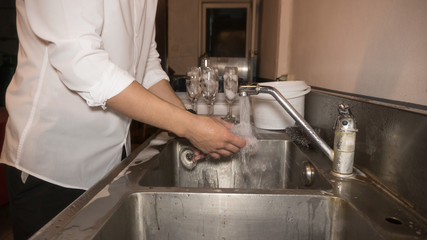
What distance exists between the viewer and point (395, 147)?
60 cm

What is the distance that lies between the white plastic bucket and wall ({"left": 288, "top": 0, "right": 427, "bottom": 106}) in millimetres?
139

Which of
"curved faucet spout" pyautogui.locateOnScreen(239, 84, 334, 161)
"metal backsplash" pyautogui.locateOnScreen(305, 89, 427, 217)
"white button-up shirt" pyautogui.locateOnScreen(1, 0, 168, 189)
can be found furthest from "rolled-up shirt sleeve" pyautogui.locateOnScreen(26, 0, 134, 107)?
"metal backsplash" pyautogui.locateOnScreen(305, 89, 427, 217)

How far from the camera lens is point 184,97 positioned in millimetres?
1687

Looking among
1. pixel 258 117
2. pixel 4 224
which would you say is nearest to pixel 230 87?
pixel 258 117

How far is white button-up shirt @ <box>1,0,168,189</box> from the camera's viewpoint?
0.62m

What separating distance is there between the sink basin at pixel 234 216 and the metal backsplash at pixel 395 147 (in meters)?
0.13

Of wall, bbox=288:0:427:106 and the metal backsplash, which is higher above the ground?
wall, bbox=288:0:427:106

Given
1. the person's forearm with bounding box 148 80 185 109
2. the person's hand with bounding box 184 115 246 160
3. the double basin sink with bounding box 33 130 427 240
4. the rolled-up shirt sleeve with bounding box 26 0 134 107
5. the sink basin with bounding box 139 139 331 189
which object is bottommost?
the sink basin with bounding box 139 139 331 189

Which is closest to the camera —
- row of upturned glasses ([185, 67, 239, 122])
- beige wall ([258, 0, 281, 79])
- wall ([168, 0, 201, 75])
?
row of upturned glasses ([185, 67, 239, 122])

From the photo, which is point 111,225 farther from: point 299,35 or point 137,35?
point 299,35

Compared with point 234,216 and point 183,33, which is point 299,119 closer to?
point 234,216

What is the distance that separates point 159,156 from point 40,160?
0.33m

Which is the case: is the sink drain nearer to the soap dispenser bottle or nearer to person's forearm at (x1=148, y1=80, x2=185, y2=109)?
the soap dispenser bottle

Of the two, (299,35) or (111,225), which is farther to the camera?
(299,35)
